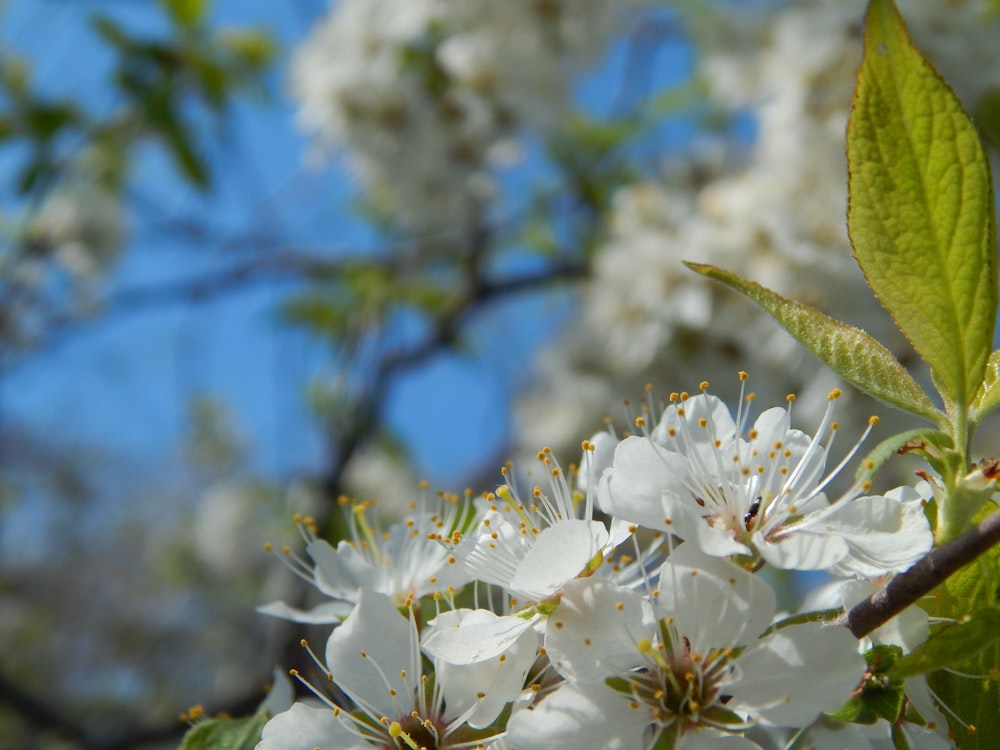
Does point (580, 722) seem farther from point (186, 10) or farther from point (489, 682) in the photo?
point (186, 10)

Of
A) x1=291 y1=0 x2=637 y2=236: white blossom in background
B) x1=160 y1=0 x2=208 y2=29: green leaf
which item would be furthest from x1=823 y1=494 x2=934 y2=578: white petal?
x1=160 y1=0 x2=208 y2=29: green leaf

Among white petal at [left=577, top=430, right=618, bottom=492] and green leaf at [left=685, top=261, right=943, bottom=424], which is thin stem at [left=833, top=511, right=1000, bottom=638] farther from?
white petal at [left=577, top=430, right=618, bottom=492]

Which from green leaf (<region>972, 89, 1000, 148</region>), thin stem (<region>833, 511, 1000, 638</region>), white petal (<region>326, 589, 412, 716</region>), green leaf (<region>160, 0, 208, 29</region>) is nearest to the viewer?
thin stem (<region>833, 511, 1000, 638</region>)

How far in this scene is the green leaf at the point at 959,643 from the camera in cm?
44

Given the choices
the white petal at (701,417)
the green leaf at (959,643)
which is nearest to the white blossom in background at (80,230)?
the white petal at (701,417)

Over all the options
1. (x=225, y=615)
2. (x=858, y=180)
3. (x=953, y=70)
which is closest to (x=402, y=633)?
(x=858, y=180)

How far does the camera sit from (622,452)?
509 mm

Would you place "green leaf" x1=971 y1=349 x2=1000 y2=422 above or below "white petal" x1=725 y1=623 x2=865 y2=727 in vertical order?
above

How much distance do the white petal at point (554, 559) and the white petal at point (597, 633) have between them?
0.02m

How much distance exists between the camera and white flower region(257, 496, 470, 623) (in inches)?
25.6

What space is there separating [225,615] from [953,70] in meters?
5.16

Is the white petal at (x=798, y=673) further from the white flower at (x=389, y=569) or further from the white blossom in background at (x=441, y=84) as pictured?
the white blossom in background at (x=441, y=84)

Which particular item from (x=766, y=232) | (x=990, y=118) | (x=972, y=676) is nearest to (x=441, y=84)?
(x=766, y=232)

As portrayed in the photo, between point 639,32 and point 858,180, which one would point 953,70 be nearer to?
point 858,180
